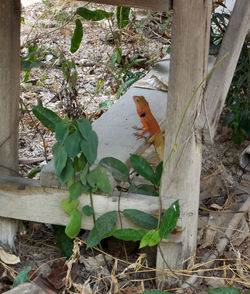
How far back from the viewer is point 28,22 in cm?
585

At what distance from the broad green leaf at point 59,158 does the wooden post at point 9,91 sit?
43cm

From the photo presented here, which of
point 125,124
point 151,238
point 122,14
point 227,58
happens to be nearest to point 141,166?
point 151,238

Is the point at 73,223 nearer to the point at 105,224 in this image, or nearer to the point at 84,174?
the point at 105,224

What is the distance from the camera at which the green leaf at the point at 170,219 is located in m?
2.34

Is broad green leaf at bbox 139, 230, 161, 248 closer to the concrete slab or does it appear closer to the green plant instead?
the green plant

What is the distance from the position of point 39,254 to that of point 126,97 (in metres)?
1.25

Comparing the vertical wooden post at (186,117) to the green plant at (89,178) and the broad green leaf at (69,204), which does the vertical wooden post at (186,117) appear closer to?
the green plant at (89,178)

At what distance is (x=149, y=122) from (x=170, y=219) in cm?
97

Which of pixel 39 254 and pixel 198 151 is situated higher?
pixel 198 151

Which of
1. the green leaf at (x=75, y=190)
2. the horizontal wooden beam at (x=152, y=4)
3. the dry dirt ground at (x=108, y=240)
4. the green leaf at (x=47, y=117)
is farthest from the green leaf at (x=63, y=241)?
the horizontal wooden beam at (x=152, y=4)

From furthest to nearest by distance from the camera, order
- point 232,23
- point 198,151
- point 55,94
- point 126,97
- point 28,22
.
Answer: point 28,22, point 55,94, point 126,97, point 232,23, point 198,151

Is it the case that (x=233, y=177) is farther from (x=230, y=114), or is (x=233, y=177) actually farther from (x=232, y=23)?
(x=232, y=23)

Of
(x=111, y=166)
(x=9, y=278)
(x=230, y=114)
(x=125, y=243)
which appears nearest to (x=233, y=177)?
(x=230, y=114)

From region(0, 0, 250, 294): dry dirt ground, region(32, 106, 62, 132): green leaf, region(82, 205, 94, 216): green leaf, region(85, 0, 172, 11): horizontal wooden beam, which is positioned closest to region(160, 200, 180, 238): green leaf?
region(0, 0, 250, 294): dry dirt ground
